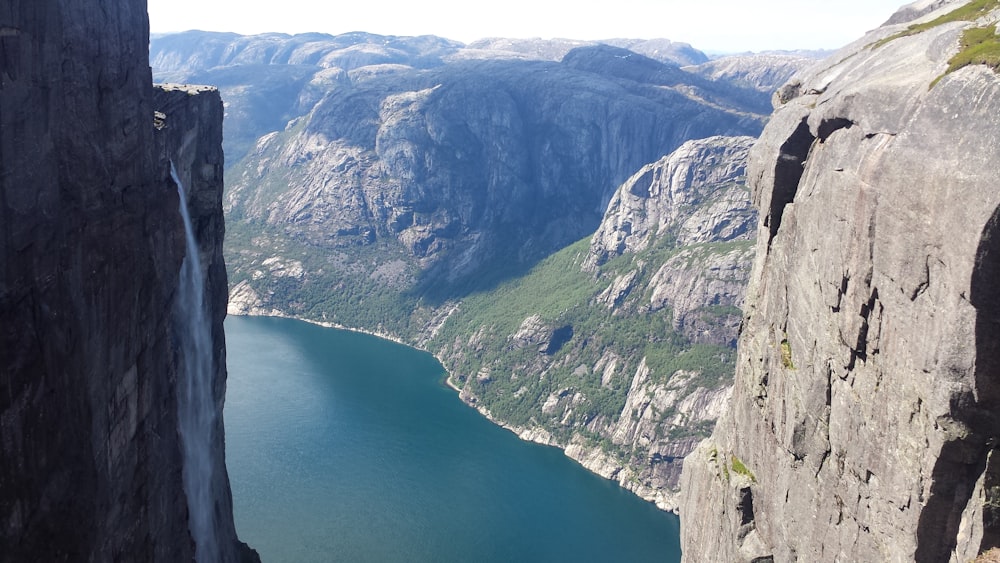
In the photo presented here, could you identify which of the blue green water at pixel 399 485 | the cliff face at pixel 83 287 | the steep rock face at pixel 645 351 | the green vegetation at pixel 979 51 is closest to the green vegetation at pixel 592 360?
the steep rock face at pixel 645 351

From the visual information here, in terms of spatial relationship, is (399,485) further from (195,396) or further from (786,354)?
(786,354)

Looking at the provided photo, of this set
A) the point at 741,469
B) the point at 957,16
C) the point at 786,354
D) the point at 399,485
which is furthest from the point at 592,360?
the point at 957,16

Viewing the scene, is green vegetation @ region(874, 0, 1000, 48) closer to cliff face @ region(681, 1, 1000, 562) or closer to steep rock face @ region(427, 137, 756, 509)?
cliff face @ region(681, 1, 1000, 562)

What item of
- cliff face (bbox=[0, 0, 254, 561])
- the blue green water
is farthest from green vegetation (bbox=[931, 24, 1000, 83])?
the blue green water

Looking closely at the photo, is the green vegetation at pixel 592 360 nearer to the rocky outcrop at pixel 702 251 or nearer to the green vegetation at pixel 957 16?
the rocky outcrop at pixel 702 251

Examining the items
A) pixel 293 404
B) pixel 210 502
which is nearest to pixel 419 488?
pixel 293 404

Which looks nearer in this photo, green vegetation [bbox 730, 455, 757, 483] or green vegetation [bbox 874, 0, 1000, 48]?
green vegetation [bbox 874, 0, 1000, 48]
